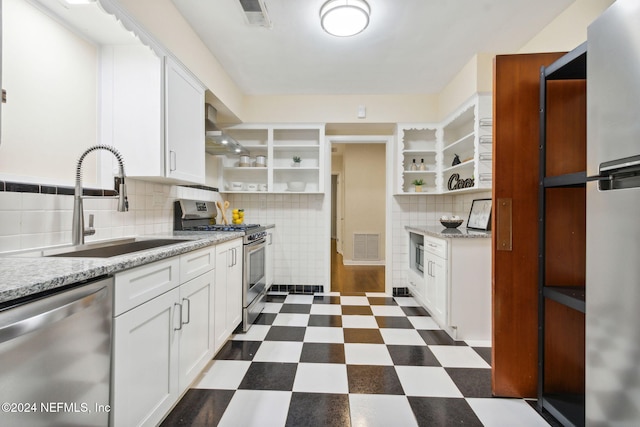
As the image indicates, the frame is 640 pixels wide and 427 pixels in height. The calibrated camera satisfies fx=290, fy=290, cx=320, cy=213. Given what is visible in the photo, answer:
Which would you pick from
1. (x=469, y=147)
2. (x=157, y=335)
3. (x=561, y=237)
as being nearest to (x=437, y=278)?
(x=561, y=237)

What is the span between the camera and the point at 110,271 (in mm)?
1000

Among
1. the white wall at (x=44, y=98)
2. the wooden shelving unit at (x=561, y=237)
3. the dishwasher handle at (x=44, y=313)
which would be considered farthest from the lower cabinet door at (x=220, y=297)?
the wooden shelving unit at (x=561, y=237)

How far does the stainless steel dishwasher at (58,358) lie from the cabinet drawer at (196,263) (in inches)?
20.5

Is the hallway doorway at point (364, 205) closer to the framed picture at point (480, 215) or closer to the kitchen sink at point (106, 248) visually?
the framed picture at point (480, 215)

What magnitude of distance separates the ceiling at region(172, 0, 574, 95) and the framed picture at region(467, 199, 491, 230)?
1.38 m

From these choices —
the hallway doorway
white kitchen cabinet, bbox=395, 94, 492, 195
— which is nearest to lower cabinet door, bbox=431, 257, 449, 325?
white kitchen cabinet, bbox=395, 94, 492, 195

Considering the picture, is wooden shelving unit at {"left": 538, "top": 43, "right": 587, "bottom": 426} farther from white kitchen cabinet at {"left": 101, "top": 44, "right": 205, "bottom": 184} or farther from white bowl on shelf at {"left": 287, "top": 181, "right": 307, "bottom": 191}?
white bowl on shelf at {"left": 287, "top": 181, "right": 307, "bottom": 191}

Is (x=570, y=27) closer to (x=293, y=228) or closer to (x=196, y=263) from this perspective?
(x=196, y=263)

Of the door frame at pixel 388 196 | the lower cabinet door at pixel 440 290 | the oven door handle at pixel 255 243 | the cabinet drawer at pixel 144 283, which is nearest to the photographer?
the cabinet drawer at pixel 144 283

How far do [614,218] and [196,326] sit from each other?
6.50 feet

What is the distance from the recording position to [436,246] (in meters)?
2.71

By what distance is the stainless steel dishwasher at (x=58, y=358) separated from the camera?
0.69 m

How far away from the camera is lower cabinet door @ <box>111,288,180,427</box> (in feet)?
3.47

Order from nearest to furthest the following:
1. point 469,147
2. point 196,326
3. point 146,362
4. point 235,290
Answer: point 146,362 → point 196,326 → point 235,290 → point 469,147
